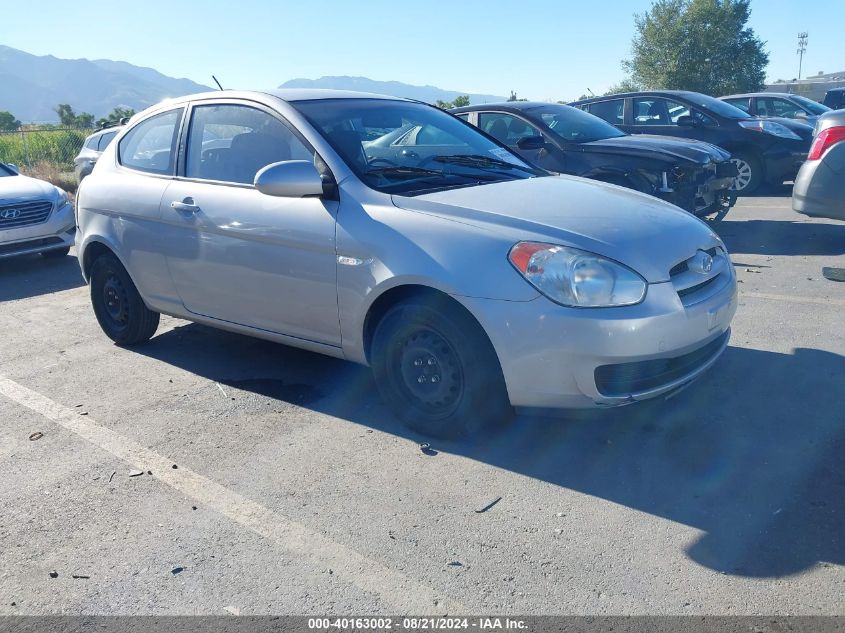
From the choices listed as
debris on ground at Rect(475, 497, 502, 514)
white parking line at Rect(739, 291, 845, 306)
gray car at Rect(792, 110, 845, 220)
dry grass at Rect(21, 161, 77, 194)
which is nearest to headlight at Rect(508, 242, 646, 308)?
debris on ground at Rect(475, 497, 502, 514)

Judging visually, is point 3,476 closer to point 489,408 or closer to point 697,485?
point 489,408

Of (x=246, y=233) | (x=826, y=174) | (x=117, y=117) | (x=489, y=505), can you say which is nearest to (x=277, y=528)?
(x=489, y=505)

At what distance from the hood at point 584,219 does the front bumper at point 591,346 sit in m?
0.21

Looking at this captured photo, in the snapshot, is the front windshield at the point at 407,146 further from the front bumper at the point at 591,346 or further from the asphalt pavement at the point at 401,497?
the asphalt pavement at the point at 401,497

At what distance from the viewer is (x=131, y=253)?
17.4 ft

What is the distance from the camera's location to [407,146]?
4.59m

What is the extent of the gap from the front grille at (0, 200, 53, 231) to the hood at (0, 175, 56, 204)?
0.21 feet

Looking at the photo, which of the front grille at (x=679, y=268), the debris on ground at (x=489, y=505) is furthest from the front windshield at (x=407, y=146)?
the debris on ground at (x=489, y=505)

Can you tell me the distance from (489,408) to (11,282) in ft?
23.1

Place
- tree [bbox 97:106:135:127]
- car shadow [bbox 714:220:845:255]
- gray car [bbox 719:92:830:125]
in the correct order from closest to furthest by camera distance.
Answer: car shadow [bbox 714:220:845:255]
gray car [bbox 719:92:830:125]
tree [bbox 97:106:135:127]

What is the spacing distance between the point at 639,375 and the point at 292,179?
1.99 m

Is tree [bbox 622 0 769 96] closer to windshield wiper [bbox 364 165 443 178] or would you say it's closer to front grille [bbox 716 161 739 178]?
front grille [bbox 716 161 739 178]

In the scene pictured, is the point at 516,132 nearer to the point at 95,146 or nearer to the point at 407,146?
the point at 407,146

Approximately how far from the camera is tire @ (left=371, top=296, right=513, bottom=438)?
3646 millimetres
